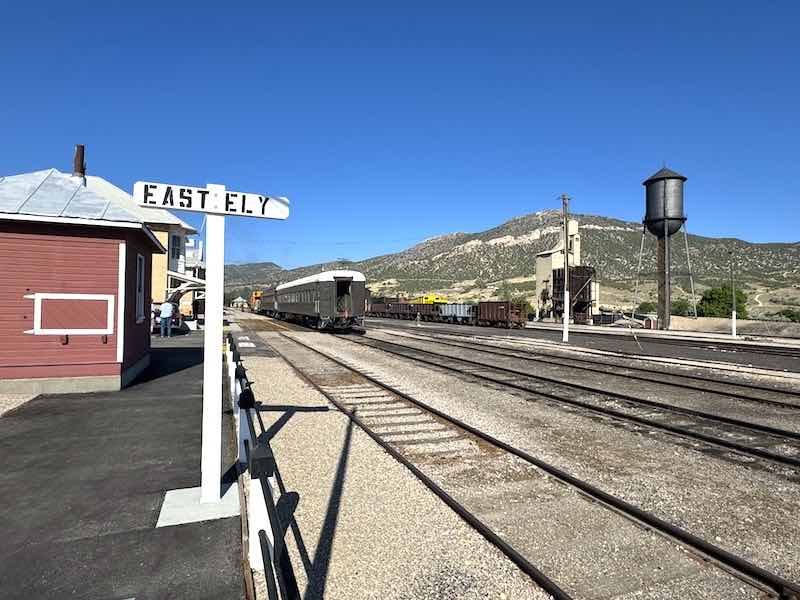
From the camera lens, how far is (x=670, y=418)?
9.15 m

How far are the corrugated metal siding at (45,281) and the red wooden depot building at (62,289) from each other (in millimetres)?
16

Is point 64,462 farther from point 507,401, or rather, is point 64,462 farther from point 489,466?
point 507,401

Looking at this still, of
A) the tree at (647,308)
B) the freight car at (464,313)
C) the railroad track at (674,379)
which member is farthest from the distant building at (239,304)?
the railroad track at (674,379)

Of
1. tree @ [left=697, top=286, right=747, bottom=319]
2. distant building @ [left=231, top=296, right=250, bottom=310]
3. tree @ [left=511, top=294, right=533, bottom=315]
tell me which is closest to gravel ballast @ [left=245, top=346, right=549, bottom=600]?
tree @ [left=511, top=294, right=533, bottom=315]

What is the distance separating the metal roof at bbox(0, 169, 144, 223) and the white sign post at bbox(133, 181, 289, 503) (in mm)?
6170

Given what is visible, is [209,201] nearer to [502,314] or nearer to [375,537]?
[375,537]

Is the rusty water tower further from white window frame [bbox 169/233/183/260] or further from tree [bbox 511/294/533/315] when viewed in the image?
white window frame [bbox 169/233/183/260]

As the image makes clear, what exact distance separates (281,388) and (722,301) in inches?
2403

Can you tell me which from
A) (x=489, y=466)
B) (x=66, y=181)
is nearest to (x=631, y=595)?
(x=489, y=466)

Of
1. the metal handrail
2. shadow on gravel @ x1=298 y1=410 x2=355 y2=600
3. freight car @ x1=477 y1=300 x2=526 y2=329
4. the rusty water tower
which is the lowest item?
shadow on gravel @ x1=298 y1=410 x2=355 y2=600

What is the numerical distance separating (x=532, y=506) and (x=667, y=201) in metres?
52.2

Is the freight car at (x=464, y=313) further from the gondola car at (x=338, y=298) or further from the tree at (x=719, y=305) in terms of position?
the tree at (x=719, y=305)

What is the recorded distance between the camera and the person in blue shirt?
22.6 meters

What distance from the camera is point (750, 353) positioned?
22.2 meters
